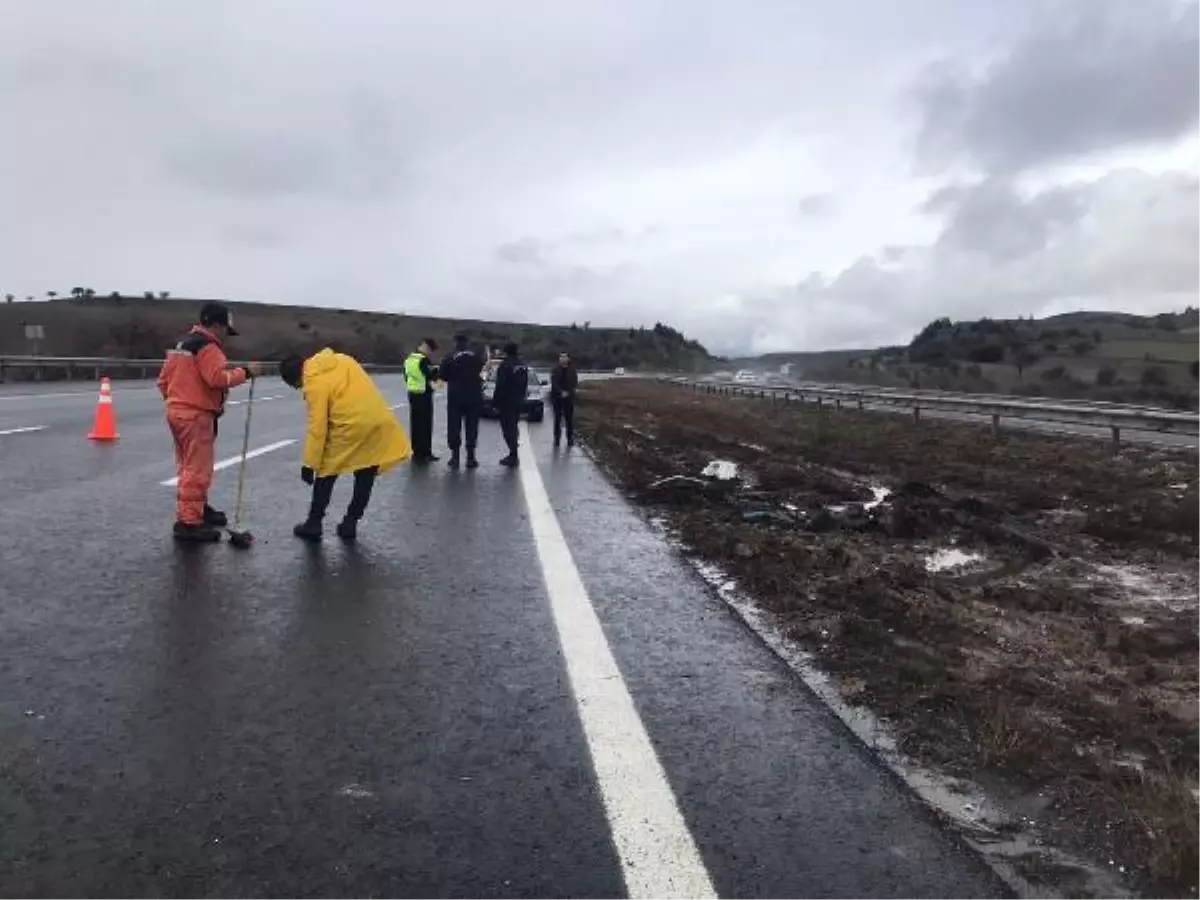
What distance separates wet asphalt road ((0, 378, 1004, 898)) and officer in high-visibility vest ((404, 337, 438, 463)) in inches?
280

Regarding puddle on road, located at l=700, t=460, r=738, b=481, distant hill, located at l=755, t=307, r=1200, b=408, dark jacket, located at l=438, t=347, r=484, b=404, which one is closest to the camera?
dark jacket, located at l=438, t=347, r=484, b=404

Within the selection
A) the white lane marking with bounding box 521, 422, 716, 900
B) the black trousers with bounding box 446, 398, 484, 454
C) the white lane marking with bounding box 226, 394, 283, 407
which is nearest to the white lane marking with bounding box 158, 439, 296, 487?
the black trousers with bounding box 446, 398, 484, 454

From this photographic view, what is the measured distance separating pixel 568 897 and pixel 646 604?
12.5 feet

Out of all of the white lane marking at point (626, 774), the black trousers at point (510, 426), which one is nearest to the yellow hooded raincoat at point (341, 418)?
the white lane marking at point (626, 774)

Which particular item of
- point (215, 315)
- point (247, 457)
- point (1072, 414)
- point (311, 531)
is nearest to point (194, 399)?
point (215, 315)

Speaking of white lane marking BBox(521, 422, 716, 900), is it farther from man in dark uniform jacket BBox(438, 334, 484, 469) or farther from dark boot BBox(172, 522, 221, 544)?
man in dark uniform jacket BBox(438, 334, 484, 469)

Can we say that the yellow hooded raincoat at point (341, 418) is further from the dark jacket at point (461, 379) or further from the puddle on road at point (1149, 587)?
the dark jacket at point (461, 379)

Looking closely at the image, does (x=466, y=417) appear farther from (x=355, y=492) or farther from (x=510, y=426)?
(x=355, y=492)

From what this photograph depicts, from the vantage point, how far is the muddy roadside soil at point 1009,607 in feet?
13.5

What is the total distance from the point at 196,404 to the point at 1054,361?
63.0m

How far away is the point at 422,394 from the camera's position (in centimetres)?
1548

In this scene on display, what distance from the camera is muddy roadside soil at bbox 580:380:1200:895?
4.11 m

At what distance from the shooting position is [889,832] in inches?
142

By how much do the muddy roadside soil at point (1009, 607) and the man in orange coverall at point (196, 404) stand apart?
4.05 m
